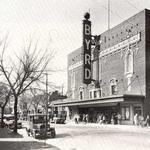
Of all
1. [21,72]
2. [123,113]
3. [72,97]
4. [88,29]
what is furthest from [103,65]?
[21,72]

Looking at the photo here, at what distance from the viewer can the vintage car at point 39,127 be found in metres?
21.8

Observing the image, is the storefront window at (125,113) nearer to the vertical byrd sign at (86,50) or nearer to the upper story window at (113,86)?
the upper story window at (113,86)

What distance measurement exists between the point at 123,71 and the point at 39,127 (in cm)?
2023

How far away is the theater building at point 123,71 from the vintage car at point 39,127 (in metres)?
14.2

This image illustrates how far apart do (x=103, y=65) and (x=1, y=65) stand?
73.0ft

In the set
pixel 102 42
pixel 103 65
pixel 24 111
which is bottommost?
pixel 24 111

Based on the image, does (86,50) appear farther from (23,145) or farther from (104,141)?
(23,145)

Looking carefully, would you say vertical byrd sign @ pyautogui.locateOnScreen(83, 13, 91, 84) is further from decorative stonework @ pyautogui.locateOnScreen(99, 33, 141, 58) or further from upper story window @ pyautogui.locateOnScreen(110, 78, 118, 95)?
upper story window @ pyautogui.locateOnScreen(110, 78, 118, 95)

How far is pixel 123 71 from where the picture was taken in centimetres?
3944

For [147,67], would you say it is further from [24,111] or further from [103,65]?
[24,111]

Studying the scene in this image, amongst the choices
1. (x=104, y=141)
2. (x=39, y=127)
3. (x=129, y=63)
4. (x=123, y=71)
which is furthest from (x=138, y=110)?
(x=104, y=141)

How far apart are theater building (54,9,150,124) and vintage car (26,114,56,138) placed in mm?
14233

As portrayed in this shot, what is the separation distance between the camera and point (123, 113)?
3812 centimetres

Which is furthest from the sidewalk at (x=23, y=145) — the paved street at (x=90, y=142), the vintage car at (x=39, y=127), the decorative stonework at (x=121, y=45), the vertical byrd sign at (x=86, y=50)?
the vertical byrd sign at (x=86, y=50)
